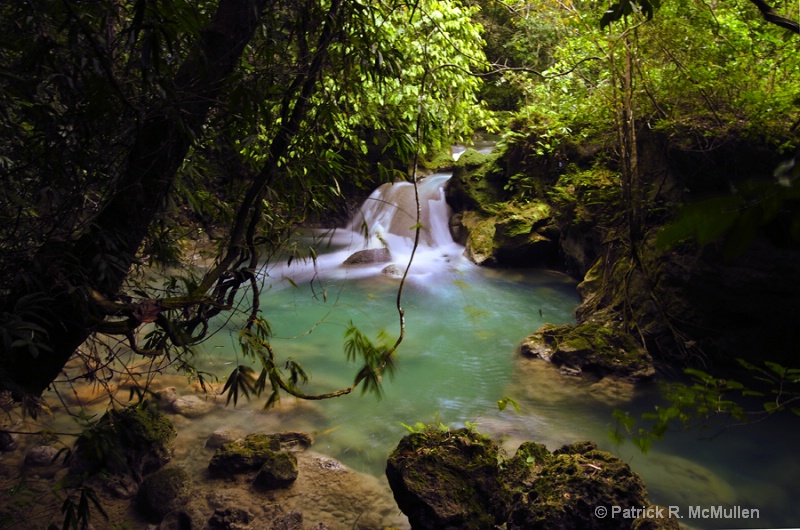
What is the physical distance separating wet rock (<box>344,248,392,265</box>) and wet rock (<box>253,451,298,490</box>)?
7.04 meters

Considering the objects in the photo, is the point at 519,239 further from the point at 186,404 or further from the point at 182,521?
the point at 182,521

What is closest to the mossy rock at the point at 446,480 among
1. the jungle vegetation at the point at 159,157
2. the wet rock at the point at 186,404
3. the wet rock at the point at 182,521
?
the jungle vegetation at the point at 159,157

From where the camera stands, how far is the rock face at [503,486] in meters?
3.51

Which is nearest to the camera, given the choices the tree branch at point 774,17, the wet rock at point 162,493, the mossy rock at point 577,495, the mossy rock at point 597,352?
the tree branch at point 774,17

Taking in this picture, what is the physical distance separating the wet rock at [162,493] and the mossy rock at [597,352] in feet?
14.2

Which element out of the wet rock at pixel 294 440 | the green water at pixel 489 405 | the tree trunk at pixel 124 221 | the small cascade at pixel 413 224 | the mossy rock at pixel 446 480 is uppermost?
the tree trunk at pixel 124 221

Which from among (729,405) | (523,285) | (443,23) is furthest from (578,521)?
(523,285)

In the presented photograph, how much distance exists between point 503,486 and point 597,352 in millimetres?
3026

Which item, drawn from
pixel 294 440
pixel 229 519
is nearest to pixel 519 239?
pixel 294 440

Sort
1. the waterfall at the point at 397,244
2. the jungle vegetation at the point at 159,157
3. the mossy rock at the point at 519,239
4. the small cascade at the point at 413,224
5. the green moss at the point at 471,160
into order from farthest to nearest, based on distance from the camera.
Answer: the green moss at the point at 471,160 < the small cascade at the point at 413,224 < the waterfall at the point at 397,244 < the mossy rock at the point at 519,239 < the jungle vegetation at the point at 159,157

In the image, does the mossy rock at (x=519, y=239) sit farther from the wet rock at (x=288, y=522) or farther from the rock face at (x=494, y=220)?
the wet rock at (x=288, y=522)

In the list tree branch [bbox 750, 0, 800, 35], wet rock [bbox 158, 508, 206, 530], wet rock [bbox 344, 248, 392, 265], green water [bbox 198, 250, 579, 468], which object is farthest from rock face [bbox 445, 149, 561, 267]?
tree branch [bbox 750, 0, 800, 35]

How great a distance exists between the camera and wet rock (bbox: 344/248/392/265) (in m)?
11.4

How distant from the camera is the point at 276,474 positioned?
437 cm
